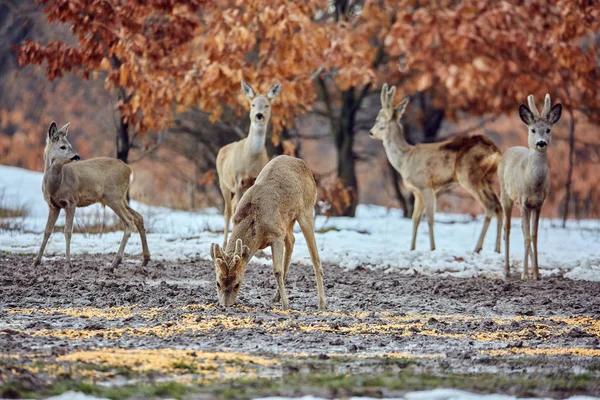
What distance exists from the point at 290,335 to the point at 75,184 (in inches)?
197

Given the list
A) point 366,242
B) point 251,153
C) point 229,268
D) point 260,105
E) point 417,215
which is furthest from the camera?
point 417,215

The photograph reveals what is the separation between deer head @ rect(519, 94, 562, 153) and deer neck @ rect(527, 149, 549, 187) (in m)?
0.08

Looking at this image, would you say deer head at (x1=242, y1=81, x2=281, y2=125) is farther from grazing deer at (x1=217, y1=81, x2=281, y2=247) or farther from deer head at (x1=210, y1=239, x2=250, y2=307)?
deer head at (x1=210, y1=239, x2=250, y2=307)

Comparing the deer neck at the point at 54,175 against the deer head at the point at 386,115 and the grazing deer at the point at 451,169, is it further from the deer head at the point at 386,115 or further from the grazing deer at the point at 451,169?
the deer head at the point at 386,115

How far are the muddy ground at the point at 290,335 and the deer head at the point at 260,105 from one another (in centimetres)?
308

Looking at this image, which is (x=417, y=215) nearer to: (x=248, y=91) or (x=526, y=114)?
(x=248, y=91)

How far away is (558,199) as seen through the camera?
28.6m

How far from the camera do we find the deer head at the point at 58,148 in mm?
11016

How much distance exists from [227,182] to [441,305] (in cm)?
579

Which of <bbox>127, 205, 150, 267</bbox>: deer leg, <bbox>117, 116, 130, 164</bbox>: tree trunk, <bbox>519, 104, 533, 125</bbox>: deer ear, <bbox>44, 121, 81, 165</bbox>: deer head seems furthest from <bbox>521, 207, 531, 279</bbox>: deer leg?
<bbox>117, 116, 130, 164</bbox>: tree trunk

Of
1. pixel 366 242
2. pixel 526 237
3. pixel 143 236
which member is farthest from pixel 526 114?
pixel 143 236

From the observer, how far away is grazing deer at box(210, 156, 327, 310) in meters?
8.28

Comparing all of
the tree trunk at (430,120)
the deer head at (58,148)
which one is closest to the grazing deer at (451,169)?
the deer head at (58,148)

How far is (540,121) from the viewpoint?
11.3 meters
